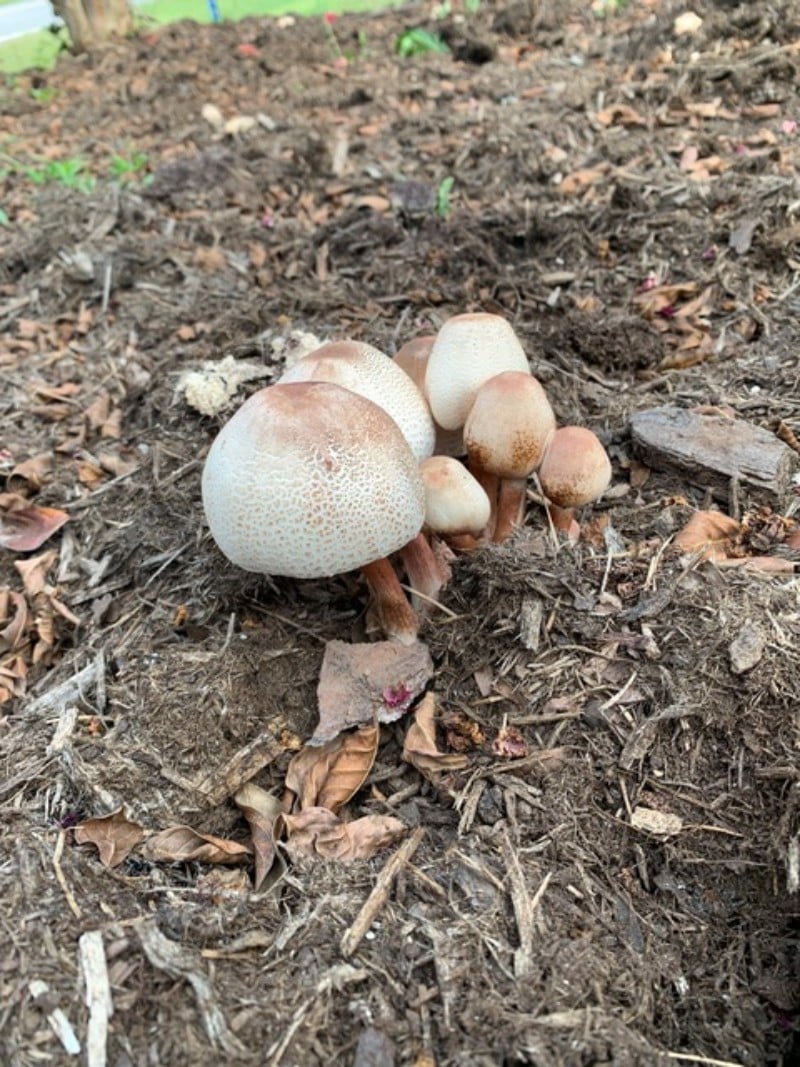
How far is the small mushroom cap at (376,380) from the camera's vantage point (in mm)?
2309

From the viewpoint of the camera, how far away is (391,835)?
2.00m

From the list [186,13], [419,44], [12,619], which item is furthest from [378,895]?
[186,13]

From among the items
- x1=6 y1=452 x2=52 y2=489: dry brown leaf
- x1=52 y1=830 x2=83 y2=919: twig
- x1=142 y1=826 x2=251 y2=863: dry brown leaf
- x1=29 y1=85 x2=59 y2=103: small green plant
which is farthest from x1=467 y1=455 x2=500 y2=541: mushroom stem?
x1=29 y1=85 x2=59 y2=103: small green plant

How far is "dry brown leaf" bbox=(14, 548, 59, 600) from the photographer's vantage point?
111 inches

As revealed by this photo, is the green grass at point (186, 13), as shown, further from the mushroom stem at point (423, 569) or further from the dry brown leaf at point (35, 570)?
the mushroom stem at point (423, 569)

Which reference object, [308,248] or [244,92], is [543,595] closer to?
[308,248]

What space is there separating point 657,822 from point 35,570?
2.11m

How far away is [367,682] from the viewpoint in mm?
2260

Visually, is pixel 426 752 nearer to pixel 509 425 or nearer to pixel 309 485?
pixel 309 485

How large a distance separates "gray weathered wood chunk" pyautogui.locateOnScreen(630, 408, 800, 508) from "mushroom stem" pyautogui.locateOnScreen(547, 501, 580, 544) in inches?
16.8

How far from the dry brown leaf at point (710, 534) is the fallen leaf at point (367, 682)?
0.80 meters

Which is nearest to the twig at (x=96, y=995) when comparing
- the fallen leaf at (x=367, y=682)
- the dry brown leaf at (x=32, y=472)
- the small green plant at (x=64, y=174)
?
the fallen leaf at (x=367, y=682)

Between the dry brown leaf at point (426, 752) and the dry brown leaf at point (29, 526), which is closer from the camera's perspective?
the dry brown leaf at point (426, 752)

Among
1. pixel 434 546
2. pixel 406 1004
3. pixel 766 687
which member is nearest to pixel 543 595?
pixel 434 546
